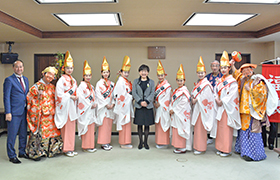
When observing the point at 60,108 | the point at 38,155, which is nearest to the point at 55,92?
the point at 60,108

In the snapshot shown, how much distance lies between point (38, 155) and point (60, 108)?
820 mm

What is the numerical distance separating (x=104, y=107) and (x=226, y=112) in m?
2.20

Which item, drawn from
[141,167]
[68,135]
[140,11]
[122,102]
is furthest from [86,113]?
[140,11]

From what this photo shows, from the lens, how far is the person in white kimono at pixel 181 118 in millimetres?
3779

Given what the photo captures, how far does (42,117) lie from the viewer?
3.49 metres

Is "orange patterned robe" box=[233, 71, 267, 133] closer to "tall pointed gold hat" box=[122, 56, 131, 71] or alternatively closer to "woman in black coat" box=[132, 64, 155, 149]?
"woman in black coat" box=[132, 64, 155, 149]

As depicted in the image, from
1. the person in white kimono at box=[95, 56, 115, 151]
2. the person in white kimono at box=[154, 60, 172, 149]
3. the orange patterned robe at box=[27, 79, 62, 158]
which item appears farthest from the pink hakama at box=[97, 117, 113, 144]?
the person in white kimono at box=[154, 60, 172, 149]

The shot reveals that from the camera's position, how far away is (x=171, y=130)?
160 inches

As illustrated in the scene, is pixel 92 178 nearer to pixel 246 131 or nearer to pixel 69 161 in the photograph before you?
pixel 69 161

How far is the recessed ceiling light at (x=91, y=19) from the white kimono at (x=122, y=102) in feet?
3.68

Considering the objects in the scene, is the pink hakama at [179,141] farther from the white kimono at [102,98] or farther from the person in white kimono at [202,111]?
the white kimono at [102,98]

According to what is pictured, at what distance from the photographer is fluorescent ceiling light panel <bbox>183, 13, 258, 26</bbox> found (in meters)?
3.73

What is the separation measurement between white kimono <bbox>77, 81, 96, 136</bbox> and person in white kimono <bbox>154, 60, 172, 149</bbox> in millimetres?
1245

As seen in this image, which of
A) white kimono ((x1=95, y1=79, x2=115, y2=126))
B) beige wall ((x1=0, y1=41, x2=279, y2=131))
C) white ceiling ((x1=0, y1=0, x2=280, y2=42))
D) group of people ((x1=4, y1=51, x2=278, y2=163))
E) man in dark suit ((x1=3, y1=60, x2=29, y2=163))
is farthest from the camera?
beige wall ((x1=0, y1=41, x2=279, y2=131))
